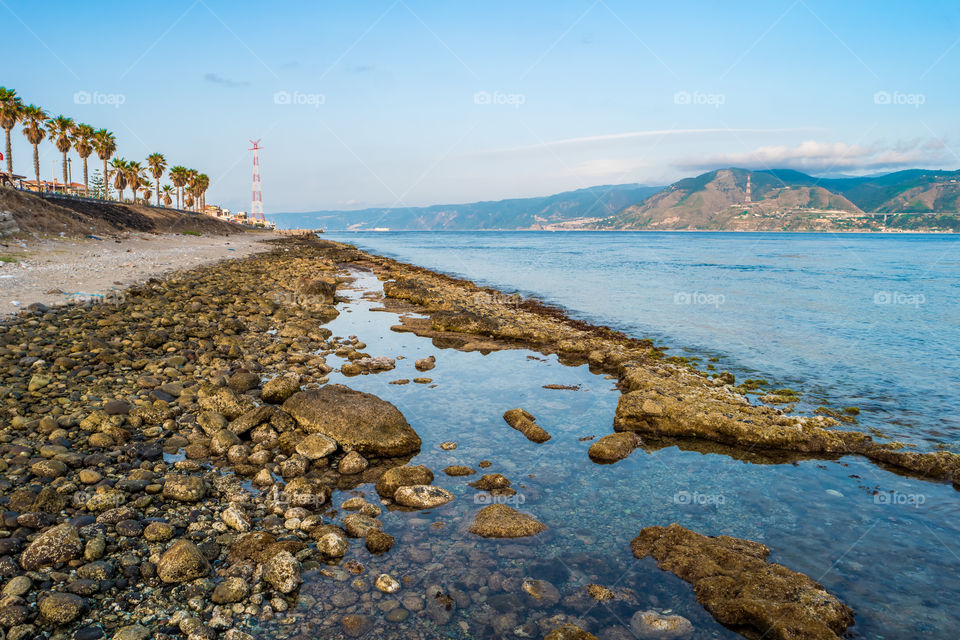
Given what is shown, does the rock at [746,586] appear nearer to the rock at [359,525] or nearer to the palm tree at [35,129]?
the rock at [359,525]

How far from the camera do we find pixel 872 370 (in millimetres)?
19312

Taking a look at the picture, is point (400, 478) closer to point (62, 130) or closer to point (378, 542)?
point (378, 542)

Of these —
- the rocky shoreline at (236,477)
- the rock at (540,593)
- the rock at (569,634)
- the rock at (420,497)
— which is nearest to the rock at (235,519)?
the rocky shoreline at (236,477)

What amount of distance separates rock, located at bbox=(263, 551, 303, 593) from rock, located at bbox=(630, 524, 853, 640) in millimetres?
4995

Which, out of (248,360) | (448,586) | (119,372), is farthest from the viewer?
(248,360)

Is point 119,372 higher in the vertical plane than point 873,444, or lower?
higher

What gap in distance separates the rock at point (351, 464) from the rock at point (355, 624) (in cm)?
398

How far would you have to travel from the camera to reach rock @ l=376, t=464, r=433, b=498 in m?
9.11

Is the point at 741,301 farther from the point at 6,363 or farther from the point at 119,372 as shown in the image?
the point at 6,363

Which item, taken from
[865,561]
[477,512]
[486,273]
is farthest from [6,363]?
[486,273]

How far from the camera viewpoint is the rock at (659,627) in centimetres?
604

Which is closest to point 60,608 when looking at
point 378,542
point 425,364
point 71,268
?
point 378,542

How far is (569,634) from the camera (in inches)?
224

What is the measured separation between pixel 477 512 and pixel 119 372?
11.1 meters
